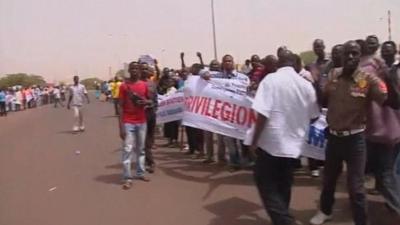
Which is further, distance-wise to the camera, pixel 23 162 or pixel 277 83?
pixel 23 162

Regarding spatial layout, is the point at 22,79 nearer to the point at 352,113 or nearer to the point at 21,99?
the point at 21,99

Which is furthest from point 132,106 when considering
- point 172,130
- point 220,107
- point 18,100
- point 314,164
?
point 18,100

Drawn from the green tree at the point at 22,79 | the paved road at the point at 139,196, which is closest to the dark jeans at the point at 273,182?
the paved road at the point at 139,196

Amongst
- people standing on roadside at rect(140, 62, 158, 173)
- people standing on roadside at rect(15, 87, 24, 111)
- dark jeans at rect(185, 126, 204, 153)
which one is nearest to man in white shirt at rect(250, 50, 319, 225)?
people standing on roadside at rect(140, 62, 158, 173)

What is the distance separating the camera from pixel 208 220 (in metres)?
5.75

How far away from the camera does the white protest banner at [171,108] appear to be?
35.0 feet

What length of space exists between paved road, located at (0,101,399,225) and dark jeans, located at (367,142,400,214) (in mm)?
271

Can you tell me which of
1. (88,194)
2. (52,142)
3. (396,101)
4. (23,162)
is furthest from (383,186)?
(52,142)

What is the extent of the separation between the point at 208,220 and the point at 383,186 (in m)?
1.87

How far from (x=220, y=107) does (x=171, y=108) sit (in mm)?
2904

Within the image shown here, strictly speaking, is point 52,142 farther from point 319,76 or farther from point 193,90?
point 319,76

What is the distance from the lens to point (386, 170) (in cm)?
542

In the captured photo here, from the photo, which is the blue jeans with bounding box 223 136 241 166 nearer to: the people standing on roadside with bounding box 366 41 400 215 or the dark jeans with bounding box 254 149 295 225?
the people standing on roadside with bounding box 366 41 400 215

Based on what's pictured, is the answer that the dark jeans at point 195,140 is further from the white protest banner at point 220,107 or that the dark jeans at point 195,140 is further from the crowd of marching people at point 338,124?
the crowd of marching people at point 338,124
